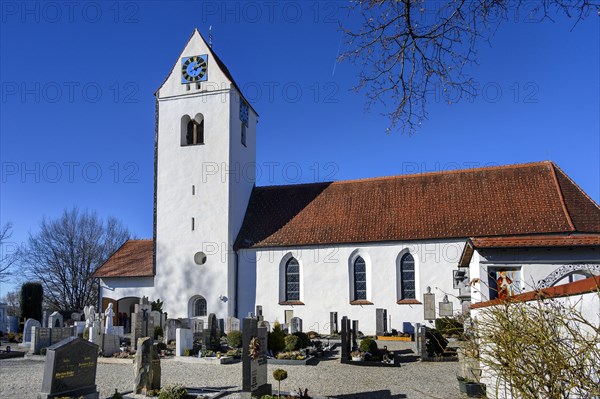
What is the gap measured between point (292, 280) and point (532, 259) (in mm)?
13791

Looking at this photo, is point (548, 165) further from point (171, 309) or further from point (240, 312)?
point (171, 309)

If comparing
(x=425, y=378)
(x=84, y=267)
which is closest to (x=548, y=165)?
(x=425, y=378)

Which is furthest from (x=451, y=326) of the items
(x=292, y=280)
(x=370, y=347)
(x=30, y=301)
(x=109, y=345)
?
(x=30, y=301)

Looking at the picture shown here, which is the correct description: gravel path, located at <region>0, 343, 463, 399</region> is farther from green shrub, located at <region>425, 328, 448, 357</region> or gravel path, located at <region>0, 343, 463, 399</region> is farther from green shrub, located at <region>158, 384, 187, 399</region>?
green shrub, located at <region>158, 384, 187, 399</region>

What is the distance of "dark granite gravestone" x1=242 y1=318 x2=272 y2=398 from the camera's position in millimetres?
10090

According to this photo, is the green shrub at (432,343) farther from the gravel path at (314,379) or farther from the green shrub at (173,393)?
the green shrub at (173,393)

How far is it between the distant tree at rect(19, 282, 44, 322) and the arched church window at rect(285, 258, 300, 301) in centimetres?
1533

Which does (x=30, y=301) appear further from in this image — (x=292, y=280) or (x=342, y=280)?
(x=342, y=280)

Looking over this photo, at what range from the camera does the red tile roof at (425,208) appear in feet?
72.8

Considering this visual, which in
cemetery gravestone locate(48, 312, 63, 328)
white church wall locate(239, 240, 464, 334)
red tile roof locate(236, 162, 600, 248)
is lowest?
cemetery gravestone locate(48, 312, 63, 328)

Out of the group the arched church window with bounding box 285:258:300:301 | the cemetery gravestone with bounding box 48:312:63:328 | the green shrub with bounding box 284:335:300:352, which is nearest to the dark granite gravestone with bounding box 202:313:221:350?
the green shrub with bounding box 284:335:300:352

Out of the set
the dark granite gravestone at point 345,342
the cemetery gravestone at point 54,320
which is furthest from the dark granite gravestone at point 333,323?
the cemetery gravestone at point 54,320

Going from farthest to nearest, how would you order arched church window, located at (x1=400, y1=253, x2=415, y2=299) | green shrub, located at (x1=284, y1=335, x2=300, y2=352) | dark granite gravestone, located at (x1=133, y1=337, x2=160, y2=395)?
arched church window, located at (x1=400, y1=253, x2=415, y2=299)
green shrub, located at (x1=284, y1=335, x2=300, y2=352)
dark granite gravestone, located at (x1=133, y1=337, x2=160, y2=395)

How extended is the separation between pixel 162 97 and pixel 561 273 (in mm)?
22417
